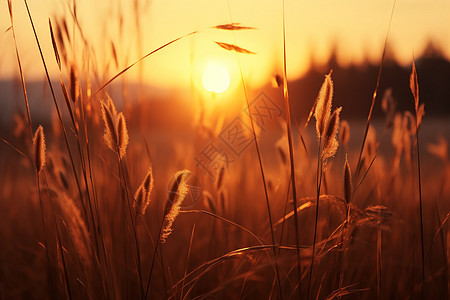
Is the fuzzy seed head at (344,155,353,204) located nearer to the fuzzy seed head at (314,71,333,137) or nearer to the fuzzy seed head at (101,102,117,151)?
the fuzzy seed head at (314,71,333,137)

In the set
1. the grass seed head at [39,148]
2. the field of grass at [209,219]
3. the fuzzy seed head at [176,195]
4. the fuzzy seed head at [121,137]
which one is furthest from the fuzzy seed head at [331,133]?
the grass seed head at [39,148]

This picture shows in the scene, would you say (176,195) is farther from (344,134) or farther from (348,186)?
(344,134)

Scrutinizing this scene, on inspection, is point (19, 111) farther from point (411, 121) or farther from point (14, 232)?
point (411, 121)

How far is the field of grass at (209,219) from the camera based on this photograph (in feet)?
2.96

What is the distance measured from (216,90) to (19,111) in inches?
36.7

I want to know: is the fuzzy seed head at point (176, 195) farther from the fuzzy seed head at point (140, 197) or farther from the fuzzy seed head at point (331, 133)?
the fuzzy seed head at point (331, 133)

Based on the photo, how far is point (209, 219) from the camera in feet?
6.82

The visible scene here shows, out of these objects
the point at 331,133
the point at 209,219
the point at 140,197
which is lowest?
the point at 209,219

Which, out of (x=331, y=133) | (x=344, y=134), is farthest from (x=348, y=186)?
(x=344, y=134)

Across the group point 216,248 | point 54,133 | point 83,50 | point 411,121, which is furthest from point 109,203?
point 411,121

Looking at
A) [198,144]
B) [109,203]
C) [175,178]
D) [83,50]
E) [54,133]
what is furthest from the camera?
[54,133]

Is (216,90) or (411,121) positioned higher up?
(216,90)

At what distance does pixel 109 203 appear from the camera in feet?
5.18

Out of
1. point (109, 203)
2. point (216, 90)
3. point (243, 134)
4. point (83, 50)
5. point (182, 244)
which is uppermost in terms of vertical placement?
point (83, 50)
